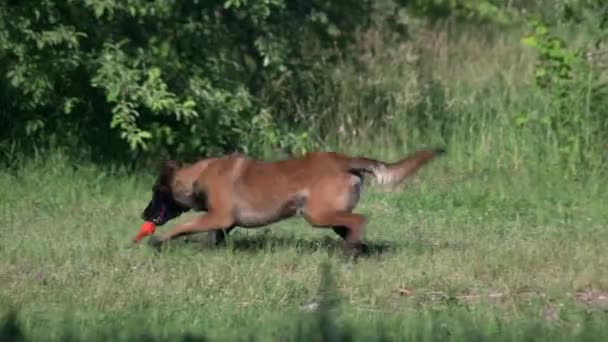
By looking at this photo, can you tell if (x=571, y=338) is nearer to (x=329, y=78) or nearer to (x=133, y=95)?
(x=133, y=95)

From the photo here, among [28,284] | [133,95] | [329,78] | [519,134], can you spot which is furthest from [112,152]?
[28,284]

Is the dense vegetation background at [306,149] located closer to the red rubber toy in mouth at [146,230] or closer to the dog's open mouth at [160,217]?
the red rubber toy in mouth at [146,230]

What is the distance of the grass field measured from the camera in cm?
725

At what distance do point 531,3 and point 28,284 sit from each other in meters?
13.6

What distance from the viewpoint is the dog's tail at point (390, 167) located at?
946 centimetres

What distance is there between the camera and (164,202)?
986 cm

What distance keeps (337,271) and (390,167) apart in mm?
1057

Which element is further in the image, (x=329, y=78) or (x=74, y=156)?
(x=329, y=78)

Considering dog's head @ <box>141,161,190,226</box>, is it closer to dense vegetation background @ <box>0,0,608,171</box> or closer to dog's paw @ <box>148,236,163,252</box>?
dog's paw @ <box>148,236,163,252</box>

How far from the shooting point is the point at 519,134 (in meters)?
14.3

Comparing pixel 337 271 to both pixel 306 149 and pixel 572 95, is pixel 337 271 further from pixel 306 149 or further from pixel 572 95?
pixel 572 95

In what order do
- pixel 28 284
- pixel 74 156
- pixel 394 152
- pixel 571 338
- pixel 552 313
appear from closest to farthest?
pixel 571 338, pixel 552 313, pixel 28 284, pixel 74 156, pixel 394 152

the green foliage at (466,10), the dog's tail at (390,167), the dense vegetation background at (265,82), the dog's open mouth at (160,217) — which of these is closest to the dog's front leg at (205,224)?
the dog's open mouth at (160,217)

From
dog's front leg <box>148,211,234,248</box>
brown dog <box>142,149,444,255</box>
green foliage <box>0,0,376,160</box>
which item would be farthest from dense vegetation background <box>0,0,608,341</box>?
brown dog <box>142,149,444,255</box>
